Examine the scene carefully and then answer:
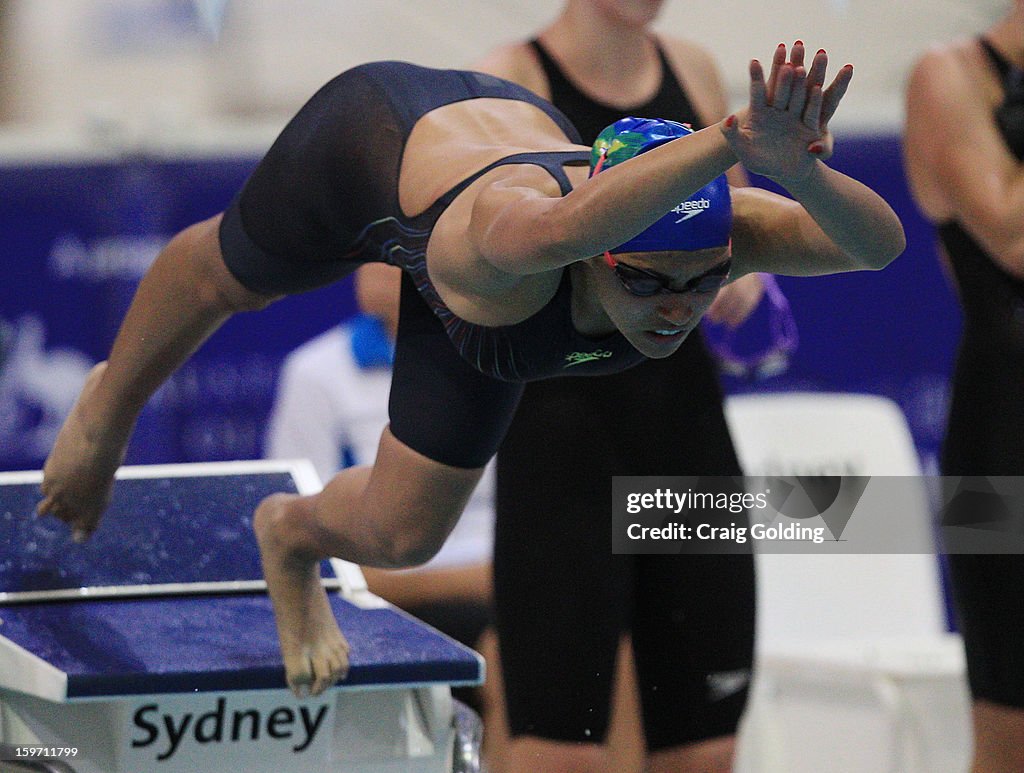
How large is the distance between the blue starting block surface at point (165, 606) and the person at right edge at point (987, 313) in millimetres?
910

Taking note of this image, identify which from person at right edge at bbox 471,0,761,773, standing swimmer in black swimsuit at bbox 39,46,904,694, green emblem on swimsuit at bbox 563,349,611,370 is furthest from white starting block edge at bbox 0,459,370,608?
green emblem on swimsuit at bbox 563,349,611,370

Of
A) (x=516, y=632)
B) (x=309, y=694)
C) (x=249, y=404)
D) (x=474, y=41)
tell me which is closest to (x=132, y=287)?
(x=249, y=404)

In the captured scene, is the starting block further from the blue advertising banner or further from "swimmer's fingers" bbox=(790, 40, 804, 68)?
the blue advertising banner

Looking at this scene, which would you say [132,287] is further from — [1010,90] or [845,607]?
[1010,90]

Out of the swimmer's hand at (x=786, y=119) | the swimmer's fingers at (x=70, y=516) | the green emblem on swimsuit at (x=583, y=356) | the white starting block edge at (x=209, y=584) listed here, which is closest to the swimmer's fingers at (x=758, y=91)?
the swimmer's hand at (x=786, y=119)

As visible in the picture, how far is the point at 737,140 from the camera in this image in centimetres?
138

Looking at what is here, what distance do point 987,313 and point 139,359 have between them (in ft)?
4.32

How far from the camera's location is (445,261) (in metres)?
1.79

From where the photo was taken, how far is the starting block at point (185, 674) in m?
1.96

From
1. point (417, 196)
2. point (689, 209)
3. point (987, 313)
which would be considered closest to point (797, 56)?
point (689, 209)

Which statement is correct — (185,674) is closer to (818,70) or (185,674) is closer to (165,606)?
(165,606)

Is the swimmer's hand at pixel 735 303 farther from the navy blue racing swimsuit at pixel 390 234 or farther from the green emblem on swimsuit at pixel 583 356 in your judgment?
the green emblem on swimsuit at pixel 583 356

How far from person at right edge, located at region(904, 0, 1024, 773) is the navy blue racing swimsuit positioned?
30.3 inches

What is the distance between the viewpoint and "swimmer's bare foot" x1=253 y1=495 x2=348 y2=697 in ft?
6.51
